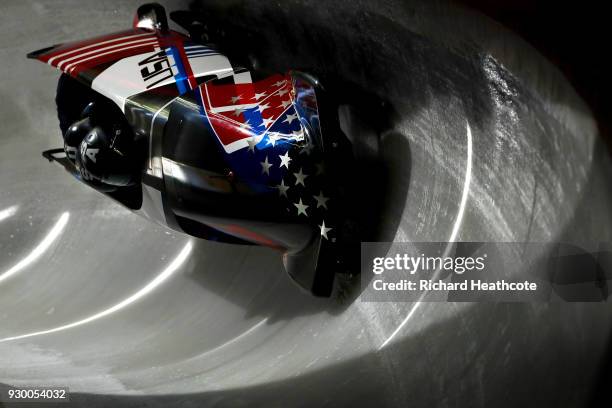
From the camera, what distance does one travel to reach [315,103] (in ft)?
7.65

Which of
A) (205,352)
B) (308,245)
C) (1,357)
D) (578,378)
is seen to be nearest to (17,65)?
(1,357)

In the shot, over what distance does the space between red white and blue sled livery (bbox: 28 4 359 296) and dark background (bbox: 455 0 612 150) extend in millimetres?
862

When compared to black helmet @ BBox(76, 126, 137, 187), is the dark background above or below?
above

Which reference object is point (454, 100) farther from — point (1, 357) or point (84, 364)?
point (1, 357)

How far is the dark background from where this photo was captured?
1379 mm

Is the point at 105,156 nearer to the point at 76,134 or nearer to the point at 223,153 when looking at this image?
the point at 76,134

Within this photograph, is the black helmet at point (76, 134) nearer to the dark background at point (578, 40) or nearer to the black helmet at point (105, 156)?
the black helmet at point (105, 156)

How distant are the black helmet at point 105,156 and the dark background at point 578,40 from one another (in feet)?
5.03

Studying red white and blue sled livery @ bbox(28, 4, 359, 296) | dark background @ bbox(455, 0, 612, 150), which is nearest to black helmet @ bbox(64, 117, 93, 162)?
red white and blue sled livery @ bbox(28, 4, 359, 296)

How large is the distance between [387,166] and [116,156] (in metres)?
0.97

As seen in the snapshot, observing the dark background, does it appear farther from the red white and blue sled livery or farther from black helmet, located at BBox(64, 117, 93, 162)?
black helmet, located at BBox(64, 117, 93, 162)

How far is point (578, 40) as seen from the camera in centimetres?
143

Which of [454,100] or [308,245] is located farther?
[308,245]

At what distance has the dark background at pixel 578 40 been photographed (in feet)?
4.52
